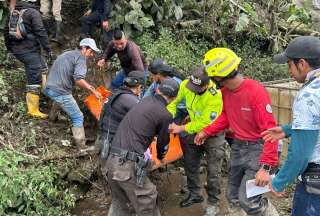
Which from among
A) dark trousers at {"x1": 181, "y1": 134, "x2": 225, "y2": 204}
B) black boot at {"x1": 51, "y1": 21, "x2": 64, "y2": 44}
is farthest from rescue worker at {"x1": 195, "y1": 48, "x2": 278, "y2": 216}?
black boot at {"x1": 51, "y1": 21, "x2": 64, "y2": 44}

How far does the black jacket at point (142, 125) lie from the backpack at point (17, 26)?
3293 mm

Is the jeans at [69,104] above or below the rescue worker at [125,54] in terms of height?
below

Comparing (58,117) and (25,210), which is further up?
(58,117)

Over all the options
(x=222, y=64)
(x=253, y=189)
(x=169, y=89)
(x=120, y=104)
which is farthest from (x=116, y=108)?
(x=253, y=189)

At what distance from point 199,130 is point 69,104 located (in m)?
2.30

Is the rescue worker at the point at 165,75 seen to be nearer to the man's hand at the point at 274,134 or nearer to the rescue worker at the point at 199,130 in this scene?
the rescue worker at the point at 199,130

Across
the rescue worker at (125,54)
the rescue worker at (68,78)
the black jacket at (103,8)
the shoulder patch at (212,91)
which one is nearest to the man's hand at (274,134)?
the shoulder patch at (212,91)

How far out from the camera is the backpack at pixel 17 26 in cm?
703

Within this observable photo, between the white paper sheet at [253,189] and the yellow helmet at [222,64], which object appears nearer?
the white paper sheet at [253,189]

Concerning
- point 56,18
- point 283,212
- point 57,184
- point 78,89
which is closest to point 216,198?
point 283,212

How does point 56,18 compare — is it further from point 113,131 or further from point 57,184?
point 113,131

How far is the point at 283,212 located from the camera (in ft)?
19.3

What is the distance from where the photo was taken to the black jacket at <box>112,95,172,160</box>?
4543 millimetres

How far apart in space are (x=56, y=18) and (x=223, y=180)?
482cm
